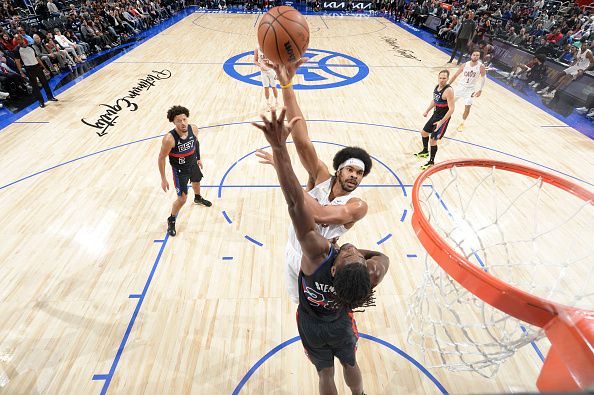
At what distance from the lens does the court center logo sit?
406 inches

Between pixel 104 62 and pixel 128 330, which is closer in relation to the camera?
pixel 128 330

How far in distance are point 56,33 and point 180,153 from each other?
35.8 feet

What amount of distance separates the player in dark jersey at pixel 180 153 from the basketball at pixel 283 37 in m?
1.50

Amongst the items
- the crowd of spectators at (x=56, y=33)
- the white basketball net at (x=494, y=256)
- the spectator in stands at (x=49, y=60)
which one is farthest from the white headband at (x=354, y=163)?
the spectator in stands at (x=49, y=60)

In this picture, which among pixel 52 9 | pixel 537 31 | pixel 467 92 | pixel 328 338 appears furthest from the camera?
pixel 52 9

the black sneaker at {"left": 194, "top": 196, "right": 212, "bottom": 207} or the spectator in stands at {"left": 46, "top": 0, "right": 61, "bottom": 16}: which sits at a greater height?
the spectator in stands at {"left": 46, "top": 0, "right": 61, "bottom": 16}

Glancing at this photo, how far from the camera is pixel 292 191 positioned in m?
1.71

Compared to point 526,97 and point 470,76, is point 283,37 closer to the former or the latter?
point 470,76

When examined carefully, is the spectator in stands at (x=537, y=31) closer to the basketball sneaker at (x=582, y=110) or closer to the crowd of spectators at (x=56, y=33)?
the basketball sneaker at (x=582, y=110)

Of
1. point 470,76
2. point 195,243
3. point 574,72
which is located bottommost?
point 195,243

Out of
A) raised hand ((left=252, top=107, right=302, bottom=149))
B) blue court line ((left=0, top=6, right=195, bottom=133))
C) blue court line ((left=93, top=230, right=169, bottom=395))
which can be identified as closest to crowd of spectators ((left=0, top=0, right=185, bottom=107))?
blue court line ((left=0, top=6, right=195, bottom=133))

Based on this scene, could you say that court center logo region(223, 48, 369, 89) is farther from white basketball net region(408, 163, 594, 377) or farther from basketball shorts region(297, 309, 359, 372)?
basketball shorts region(297, 309, 359, 372)

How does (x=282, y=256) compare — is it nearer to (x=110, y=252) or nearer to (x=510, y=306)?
(x=110, y=252)

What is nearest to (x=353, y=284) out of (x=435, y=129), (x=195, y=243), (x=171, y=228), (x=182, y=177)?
(x=195, y=243)
